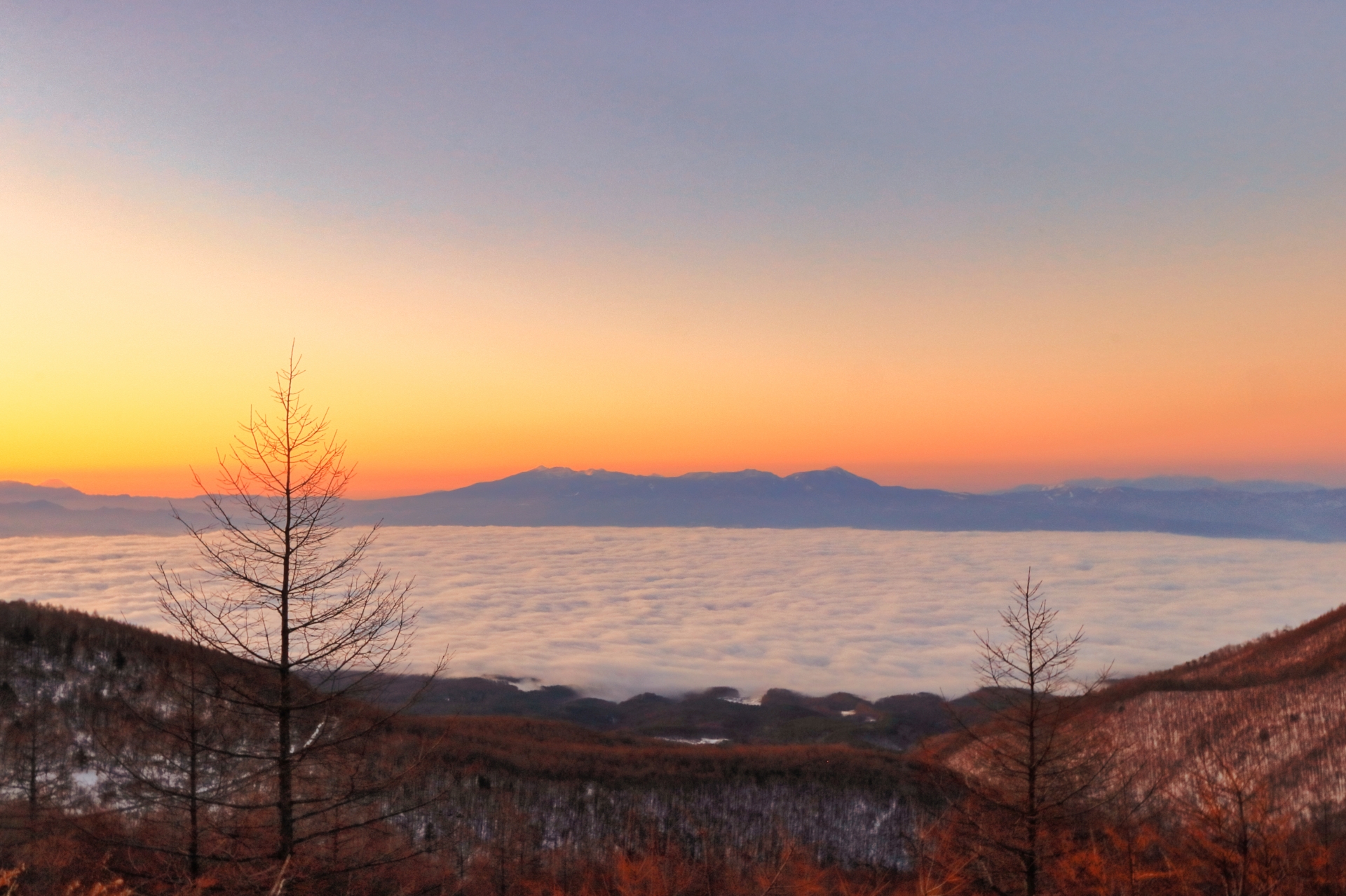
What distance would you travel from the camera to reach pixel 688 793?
76188mm

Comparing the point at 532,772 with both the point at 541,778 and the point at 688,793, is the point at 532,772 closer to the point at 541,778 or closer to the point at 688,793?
the point at 541,778

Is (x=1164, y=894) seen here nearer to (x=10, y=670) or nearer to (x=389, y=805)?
(x=389, y=805)

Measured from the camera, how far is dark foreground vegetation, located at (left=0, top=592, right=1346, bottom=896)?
61.7 feet

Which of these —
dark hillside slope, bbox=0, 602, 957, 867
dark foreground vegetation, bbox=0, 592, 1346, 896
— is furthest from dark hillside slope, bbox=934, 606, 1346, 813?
dark hillside slope, bbox=0, 602, 957, 867

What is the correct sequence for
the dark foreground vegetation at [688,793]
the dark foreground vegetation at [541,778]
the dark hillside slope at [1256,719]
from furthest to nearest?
the dark hillside slope at [1256,719] → the dark foreground vegetation at [688,793] → the dark foreground vegetation at [541,778]

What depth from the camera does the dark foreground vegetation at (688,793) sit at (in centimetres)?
1881

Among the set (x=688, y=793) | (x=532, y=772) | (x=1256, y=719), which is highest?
(x=1256, y=719)

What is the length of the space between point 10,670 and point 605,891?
38.1 m

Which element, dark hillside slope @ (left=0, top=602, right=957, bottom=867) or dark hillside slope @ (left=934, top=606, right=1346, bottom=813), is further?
dark hillside slope @ (left=934, top=606, right=1346, bottom=813)

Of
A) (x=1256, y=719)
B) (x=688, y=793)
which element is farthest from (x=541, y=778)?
(x=1256, y=719)

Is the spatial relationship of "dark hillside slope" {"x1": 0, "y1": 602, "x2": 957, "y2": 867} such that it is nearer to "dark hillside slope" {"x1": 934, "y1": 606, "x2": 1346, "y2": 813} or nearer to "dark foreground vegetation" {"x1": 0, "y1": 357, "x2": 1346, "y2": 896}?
"dark foreground vegetation" {"x1": 0, "y1": 357, "x2": 1346, "y2": 896}

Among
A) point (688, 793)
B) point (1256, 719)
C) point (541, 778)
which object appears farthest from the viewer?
point (688, 793)

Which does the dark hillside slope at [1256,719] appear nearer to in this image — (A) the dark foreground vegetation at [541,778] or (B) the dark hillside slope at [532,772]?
(A) the dark foreground vegetation at [541,778]

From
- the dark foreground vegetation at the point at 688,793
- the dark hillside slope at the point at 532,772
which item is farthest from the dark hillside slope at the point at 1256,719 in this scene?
the dark hillside slope at the point at 532,772
